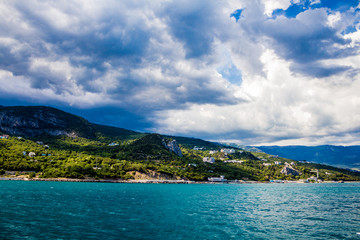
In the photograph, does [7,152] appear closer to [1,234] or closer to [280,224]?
[1,234]

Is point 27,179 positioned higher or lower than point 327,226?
lower

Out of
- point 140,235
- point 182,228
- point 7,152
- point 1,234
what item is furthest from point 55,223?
point 7,152

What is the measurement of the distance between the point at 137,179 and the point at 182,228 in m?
168

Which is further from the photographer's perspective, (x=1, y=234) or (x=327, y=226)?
(x=327, y=226)

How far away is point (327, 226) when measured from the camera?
41.9m

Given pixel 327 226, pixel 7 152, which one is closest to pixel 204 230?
pixel 327 226

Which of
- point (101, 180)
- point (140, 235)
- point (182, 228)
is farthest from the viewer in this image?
point (101, 180)

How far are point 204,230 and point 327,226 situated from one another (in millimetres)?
21714

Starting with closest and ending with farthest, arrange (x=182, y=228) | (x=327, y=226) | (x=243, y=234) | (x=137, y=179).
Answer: (x=243, y=234), (x=182, y=228), (x=327, y=226), (x=137, y=179)

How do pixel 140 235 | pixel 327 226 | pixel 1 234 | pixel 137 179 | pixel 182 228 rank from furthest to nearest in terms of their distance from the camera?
pixel 137 179, pixel 327 226, pixel 182 228, pixel 140 235, pixel 1 234

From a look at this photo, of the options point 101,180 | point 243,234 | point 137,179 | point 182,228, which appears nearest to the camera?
point 243,234

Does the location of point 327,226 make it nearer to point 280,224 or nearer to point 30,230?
point 280,224

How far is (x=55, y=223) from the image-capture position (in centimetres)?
3731

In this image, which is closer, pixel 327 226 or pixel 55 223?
pixel 55 223
